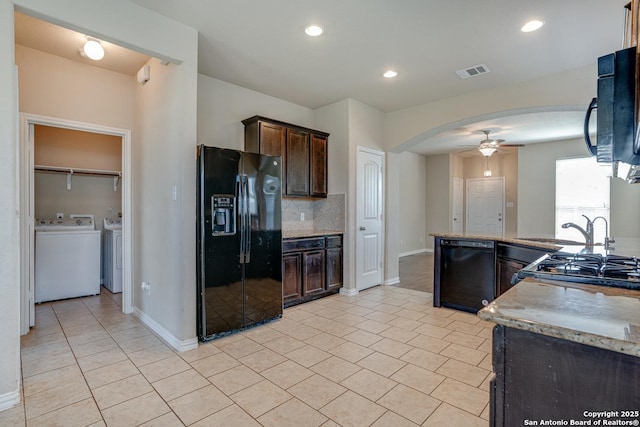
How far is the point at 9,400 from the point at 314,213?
149 inches

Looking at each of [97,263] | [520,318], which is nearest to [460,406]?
[520,318]

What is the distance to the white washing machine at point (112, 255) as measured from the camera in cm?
452

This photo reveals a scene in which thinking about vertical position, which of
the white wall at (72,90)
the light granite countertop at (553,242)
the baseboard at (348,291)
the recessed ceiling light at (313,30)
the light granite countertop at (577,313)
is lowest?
the baseboard at (348,291)

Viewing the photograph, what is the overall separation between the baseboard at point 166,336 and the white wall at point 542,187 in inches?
267

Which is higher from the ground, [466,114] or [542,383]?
[466,114]

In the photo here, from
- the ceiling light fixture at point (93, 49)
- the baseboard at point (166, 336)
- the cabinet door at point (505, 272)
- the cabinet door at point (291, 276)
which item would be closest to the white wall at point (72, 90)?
the ceiling light fixture at point (93, 49)

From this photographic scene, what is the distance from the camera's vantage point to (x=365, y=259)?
188 inches

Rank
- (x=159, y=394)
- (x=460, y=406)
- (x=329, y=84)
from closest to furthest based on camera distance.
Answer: (x=460, y=406)
(x=159, y=394)
(x=329, y=84)

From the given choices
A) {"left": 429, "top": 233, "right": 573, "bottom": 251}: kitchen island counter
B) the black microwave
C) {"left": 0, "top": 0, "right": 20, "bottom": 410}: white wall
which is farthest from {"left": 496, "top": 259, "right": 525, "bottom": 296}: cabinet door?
{"left": 0, "top": 0, "right": 20, "bottom": 410}: white wall

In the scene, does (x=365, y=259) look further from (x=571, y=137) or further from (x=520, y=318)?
(x=571, y=137)

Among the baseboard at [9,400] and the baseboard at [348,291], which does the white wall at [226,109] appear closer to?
the baseboard at [348,291]

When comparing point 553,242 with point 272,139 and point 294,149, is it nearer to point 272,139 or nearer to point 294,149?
point 294,149

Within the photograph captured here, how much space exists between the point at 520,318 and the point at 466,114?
4037mm

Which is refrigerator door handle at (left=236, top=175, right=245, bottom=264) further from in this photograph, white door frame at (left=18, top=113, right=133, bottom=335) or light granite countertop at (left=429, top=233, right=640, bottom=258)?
light granite countertop at (left=429, top=233, right=640, bottom=258)
